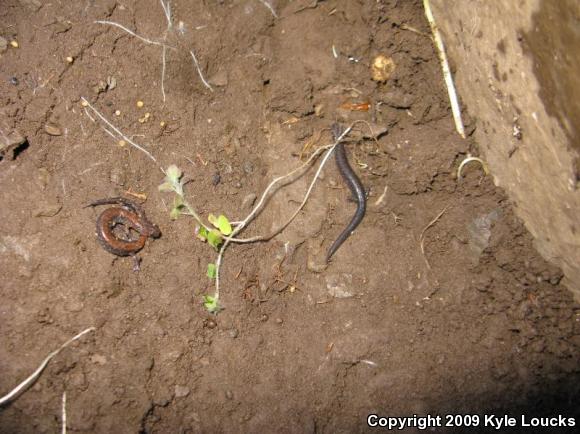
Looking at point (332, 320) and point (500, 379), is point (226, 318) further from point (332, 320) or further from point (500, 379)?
point (500, 379)

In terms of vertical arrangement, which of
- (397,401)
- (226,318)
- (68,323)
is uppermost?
(68,323)

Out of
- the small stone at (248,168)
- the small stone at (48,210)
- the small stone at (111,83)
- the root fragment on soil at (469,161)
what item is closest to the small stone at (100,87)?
the small stone at (111,83)

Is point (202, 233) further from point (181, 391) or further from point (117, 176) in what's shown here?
point (181, 391)

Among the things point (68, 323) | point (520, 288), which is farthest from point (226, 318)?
point (520, 288)

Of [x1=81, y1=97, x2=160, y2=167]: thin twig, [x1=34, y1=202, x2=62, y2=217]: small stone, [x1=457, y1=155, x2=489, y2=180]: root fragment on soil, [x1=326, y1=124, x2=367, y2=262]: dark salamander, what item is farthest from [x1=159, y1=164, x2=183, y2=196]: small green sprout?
[x1=457, y1=155, x2=489, y2=180]: root fragment on soil

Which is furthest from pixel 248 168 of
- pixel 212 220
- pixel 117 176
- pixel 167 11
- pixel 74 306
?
pixel 74 306
